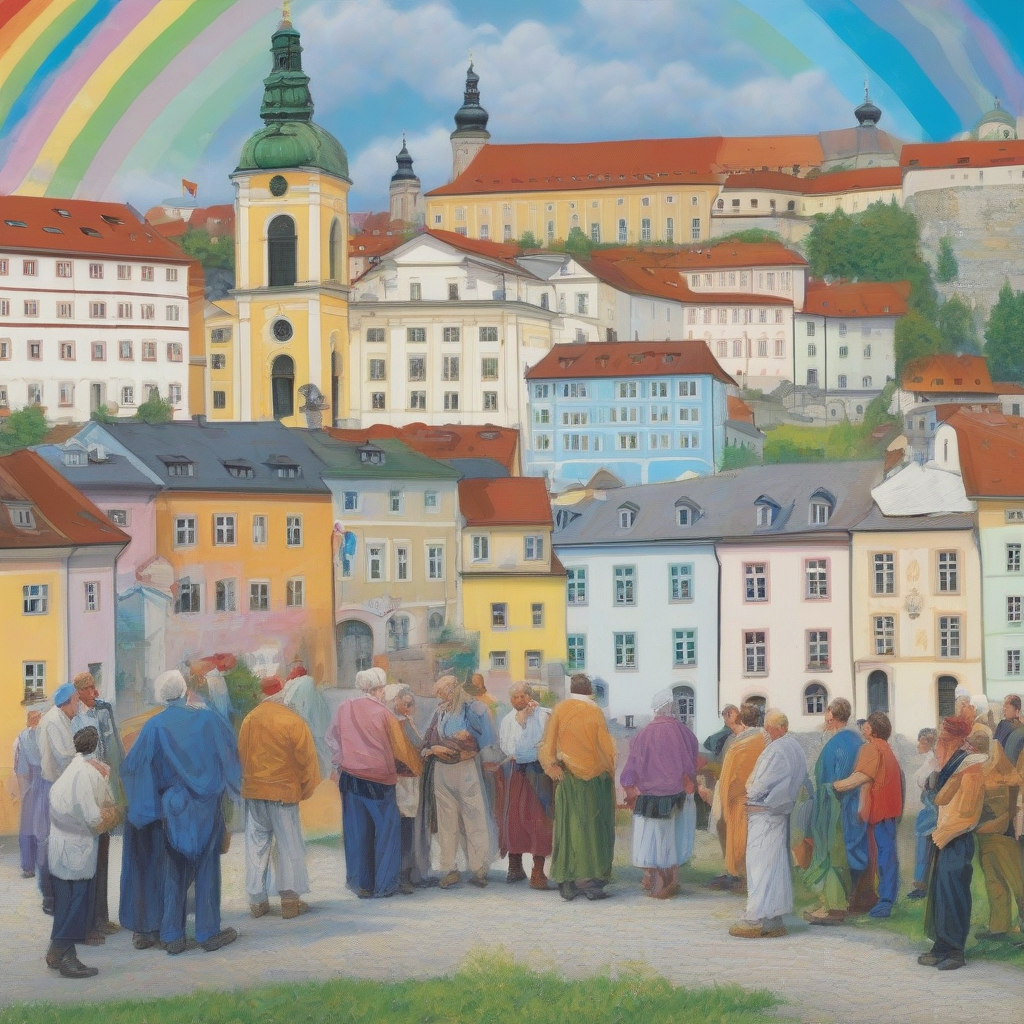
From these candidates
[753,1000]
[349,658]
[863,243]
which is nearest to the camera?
Answer: [753,1000]

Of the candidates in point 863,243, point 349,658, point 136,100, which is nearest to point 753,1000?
point 349,658

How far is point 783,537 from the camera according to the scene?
11.1 meters

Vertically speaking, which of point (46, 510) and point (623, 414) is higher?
point (623, 414)

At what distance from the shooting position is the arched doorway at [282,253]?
38.3ft

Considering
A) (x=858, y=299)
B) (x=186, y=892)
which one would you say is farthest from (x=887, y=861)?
(x=858, y=299)

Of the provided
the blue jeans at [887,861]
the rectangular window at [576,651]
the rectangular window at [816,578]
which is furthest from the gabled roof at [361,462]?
the blue jeans at [887,861]

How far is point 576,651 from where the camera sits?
10836mm

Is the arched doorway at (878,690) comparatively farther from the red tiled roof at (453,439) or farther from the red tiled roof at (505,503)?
the red tiled roof at (453,439)

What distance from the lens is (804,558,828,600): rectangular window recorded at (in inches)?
428

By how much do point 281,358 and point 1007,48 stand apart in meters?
4.43

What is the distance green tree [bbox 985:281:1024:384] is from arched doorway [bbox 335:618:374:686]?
12.8ft

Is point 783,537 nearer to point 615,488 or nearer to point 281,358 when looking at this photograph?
point 615,488

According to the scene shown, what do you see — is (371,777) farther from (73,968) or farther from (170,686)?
(73,968)

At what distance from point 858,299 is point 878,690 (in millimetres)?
3754
